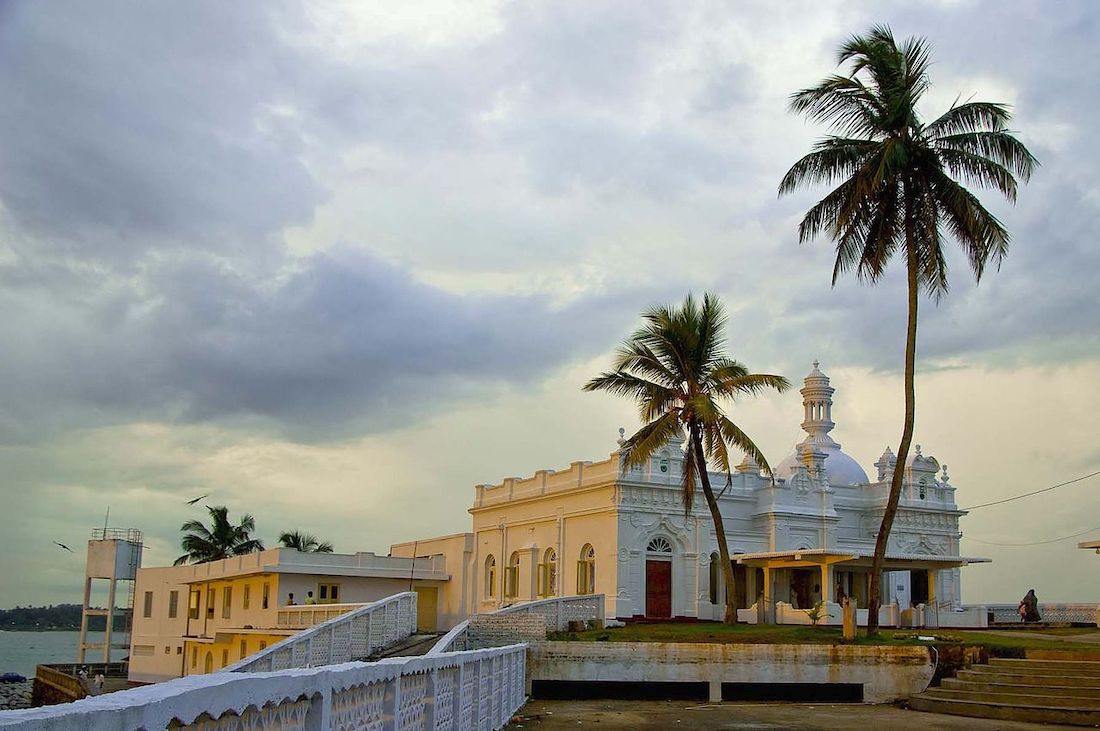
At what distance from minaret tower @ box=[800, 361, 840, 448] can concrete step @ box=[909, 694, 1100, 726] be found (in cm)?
2577

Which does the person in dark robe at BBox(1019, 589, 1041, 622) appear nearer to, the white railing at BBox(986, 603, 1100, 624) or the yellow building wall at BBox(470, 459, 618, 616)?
the white railing at BBox(986, 603, 1100, 624)

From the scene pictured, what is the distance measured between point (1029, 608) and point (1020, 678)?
2012cm

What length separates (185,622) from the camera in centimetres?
4938

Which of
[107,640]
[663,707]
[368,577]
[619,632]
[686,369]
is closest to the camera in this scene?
[663,707]

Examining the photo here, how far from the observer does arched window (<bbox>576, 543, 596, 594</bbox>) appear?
38.3 m

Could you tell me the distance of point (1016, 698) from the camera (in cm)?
2003

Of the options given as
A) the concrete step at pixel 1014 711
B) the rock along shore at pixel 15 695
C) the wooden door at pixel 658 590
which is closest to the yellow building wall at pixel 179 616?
the rock along shore at pixel 15 695

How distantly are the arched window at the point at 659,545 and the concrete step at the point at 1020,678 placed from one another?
1564cm

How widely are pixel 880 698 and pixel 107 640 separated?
146 feet

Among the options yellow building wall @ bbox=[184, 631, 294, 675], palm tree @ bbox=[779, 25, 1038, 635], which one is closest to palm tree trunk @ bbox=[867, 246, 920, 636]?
palm tree @ bbox=[779, 25, 1038, 635]

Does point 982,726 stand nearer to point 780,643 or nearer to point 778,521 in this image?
point 780,643

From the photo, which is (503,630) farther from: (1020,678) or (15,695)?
(15,695)

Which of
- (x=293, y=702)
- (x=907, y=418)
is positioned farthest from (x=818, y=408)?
(x=293, y=702)

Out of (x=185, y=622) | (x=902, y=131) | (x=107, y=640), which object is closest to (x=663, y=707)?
(x=902, y=131)
